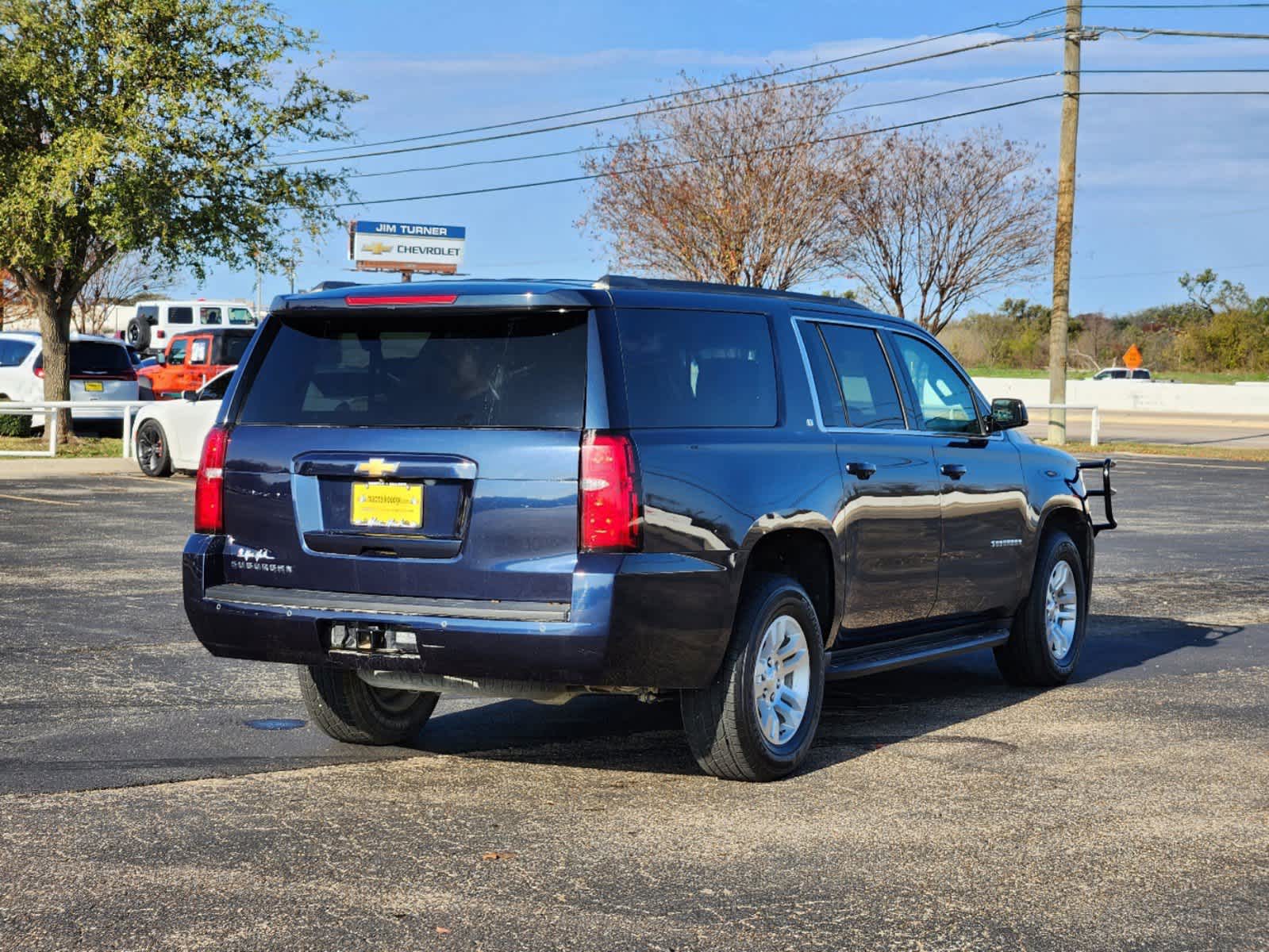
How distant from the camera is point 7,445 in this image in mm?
28500

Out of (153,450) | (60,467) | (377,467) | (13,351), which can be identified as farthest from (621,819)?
(13,351)

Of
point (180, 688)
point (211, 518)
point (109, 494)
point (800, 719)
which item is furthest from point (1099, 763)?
point (109, 494)

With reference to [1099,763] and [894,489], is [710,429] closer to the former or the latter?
[894,489]

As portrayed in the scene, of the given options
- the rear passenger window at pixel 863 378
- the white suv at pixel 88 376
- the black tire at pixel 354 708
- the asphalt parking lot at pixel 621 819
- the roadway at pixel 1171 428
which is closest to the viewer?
the asphalt parking lot at pixel 621 819

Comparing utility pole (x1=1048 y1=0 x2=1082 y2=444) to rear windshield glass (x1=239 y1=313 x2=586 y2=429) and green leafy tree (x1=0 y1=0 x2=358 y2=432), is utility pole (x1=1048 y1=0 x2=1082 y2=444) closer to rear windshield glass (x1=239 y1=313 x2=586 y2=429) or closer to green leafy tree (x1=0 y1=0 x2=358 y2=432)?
green leafy tree (x1=0 y1=0 x2=358 y2=432)

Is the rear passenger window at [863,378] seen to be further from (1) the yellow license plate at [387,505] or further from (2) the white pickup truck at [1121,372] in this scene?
(2) the white pickup truck at [1121,372]

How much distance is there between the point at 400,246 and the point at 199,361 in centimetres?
1176

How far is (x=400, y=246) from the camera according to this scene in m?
42.5

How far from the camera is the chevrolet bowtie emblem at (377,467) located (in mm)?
6137

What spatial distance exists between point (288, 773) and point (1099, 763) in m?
3.25

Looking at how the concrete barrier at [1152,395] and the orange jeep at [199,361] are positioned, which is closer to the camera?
the orange jeep at [199,361]

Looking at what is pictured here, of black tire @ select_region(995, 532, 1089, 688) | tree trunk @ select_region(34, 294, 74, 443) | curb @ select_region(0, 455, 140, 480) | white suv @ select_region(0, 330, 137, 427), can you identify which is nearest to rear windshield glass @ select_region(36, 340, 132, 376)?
white suv @ select_region(0, 330, 137, 427)

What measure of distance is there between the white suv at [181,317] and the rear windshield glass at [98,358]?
16.7m

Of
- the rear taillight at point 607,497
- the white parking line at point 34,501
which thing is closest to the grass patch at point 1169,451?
the white parking line at point 34,501
